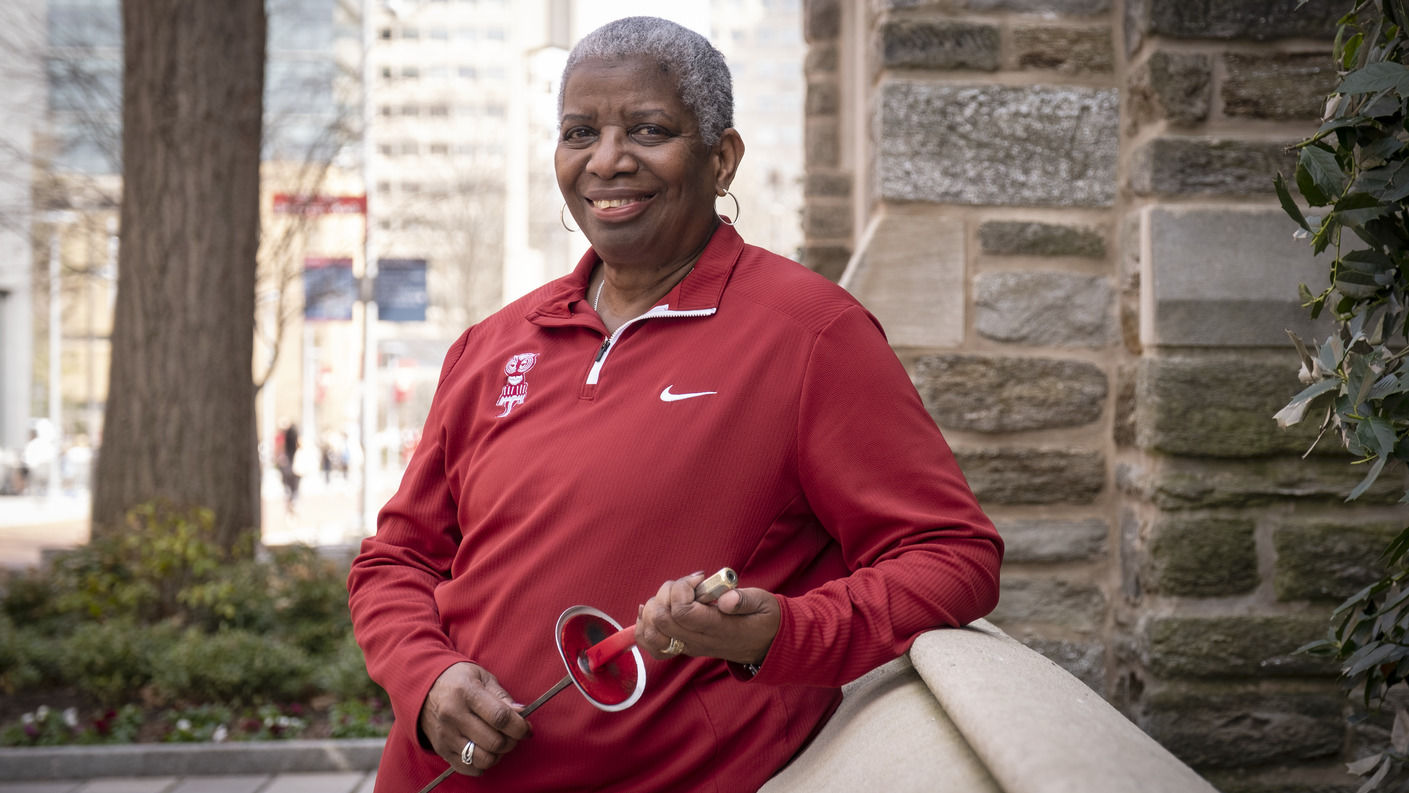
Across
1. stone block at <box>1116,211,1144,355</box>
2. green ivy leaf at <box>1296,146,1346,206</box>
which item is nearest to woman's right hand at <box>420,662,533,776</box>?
green ivy leaf at <box>1296,146,1346,206</box>

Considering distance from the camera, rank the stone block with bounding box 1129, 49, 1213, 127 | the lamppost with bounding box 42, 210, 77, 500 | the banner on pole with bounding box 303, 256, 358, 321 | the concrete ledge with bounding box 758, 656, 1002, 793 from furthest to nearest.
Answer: the lamppost with bounding box 42, 210, 77, 500 → the banner on pole with bounding box 303, 256, 358, 321 → the stone block with bounding box 1129, 49, 1213, 127 → the concrete ledge with bounding box 758, 656, 1002, 793

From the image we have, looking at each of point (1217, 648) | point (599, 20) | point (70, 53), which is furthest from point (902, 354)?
point (70, 53)

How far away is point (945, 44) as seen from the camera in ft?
10.6

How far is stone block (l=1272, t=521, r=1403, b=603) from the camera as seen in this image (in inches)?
115

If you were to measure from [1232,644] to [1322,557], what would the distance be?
0.97 ft

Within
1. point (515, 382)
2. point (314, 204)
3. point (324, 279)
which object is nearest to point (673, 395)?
point (515, 382)

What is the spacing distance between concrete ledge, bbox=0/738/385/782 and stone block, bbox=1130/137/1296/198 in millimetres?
3404

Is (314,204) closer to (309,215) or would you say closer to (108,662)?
(309,215)

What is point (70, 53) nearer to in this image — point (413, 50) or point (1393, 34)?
point (1393, 34)

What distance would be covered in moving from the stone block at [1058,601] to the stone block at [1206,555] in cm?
31

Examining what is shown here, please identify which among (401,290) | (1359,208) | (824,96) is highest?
(824,96)

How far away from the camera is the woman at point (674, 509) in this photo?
1.70 m

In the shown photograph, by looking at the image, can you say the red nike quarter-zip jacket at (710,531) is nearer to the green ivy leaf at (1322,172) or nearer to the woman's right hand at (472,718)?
the woman's right hand at (472,718)

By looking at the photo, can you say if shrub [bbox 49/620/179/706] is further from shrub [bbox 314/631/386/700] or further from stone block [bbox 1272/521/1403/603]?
A: stone block [bbox 1272/521/1403/603]
